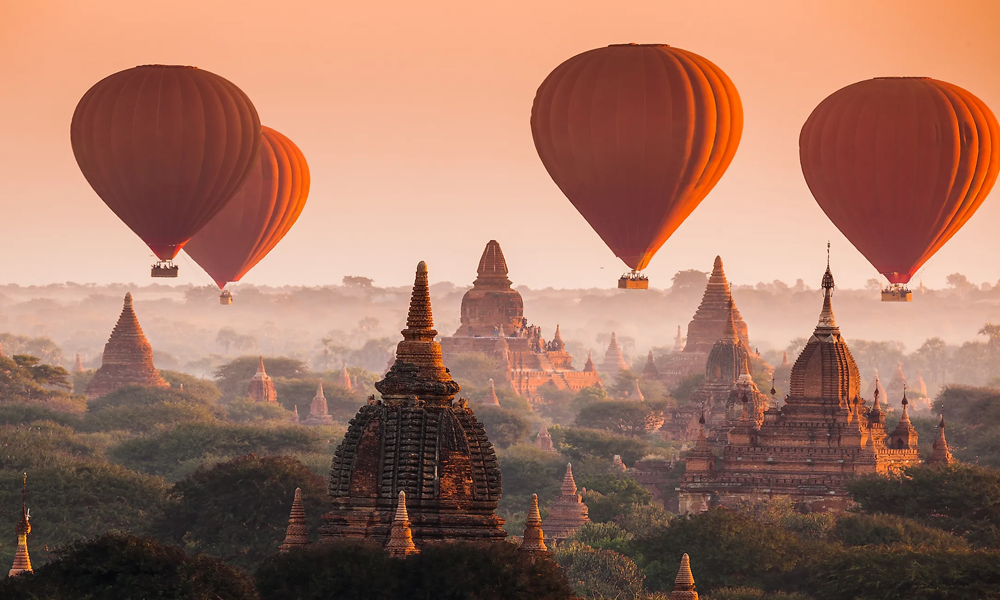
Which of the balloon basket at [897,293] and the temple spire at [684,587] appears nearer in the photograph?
the temple spire at [684,587]

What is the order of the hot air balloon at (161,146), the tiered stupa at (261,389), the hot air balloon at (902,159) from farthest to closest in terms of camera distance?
the tiered stupa at (261,389) → the hot air balloon at (902,159) → the hot air balloon at (161,146)

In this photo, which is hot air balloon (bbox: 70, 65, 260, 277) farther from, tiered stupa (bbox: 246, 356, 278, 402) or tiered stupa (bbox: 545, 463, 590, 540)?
tiered stupa (bbox: 246, 356, 278, 402)

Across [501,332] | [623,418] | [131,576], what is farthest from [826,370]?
[501,332]

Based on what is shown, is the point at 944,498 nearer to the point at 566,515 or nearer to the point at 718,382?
the point at 566,515

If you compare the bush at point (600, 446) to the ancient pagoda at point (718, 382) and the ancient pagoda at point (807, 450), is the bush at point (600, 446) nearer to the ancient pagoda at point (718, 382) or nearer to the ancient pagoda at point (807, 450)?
the ancient pagoda at point (718, 382)

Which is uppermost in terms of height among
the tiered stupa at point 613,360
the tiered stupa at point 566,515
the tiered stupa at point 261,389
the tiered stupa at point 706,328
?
the tiered stupa at point 613,360

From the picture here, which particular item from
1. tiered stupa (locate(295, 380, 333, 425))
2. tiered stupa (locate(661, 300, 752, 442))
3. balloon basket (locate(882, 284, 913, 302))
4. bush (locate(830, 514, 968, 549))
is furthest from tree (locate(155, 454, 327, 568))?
tiered stupa (locate(295, 380, 333, 425))

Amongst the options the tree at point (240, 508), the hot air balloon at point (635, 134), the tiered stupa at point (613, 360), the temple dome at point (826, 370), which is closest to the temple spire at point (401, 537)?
the tree at point (240, 508)

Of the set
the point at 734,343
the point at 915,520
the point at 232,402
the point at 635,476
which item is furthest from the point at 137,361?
the point at 915,520
